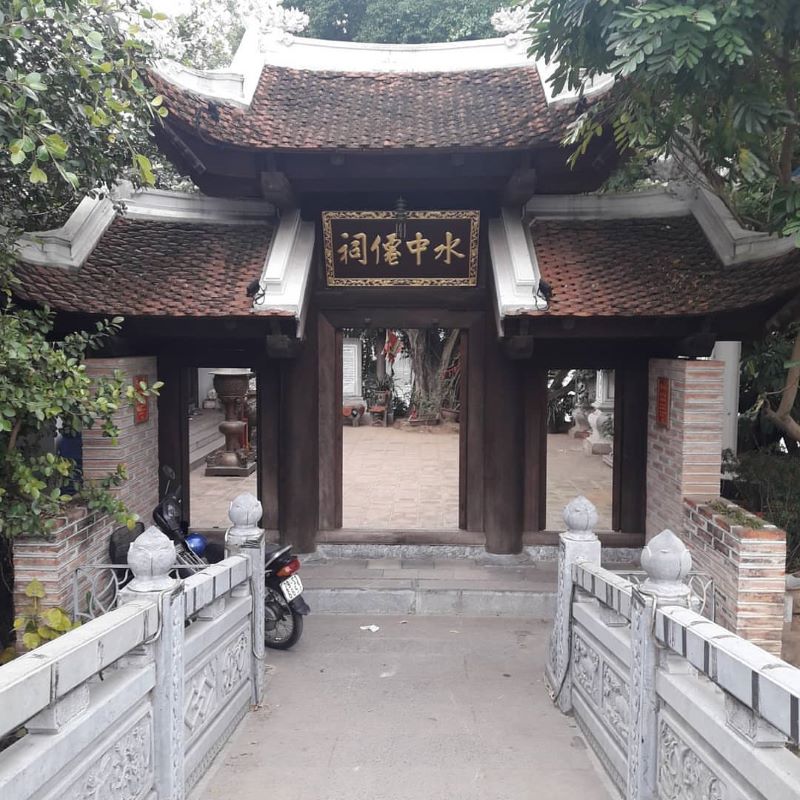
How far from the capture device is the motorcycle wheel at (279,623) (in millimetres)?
5457

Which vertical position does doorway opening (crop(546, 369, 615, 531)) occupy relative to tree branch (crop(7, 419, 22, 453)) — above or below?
below

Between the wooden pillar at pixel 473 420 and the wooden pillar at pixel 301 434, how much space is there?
59.0 inches

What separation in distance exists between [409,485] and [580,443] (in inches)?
250

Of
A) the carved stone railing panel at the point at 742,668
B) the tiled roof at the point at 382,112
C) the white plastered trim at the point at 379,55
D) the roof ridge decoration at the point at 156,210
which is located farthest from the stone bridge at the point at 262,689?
the white plastered trim at the point at 379,55

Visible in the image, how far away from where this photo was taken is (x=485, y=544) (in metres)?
7.08

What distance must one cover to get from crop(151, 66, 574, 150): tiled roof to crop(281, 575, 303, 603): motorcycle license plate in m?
3.59

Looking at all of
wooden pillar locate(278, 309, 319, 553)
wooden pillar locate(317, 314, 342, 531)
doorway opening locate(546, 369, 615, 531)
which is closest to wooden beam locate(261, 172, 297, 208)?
wooden pillar locate(278, 309, 319, 553)

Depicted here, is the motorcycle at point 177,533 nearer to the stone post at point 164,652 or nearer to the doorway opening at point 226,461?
the stone post at point 164,652

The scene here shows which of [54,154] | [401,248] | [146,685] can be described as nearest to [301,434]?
[401,248]

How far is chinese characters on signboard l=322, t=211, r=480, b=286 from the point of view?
676cm

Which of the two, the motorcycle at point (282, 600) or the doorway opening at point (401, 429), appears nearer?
the motorcycle at point (282, 600)

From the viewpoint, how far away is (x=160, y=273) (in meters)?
6.54

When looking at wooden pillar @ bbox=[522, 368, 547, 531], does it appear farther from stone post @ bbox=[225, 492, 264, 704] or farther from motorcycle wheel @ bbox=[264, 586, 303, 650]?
stone post @ bbox=[225, 492, 264, 704]

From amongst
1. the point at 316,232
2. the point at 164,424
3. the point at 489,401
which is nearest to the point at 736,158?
the point at 489,401
